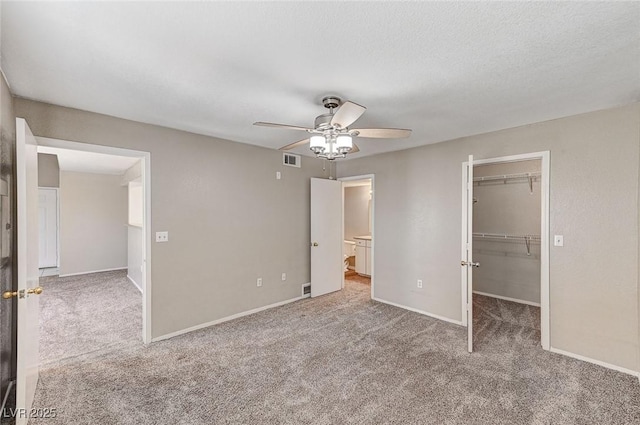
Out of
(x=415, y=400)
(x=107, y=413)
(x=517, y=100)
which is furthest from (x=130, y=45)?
(x=415, y=400)

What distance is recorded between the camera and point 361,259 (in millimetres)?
6355

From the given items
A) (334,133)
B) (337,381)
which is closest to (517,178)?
(334,133)

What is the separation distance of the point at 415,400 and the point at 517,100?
262 cm

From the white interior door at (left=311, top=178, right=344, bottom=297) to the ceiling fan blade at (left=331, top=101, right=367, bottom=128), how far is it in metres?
2.64

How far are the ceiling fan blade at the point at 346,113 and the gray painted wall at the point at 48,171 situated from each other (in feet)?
22.4

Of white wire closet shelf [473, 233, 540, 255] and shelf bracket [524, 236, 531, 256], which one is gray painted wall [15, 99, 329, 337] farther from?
shelf bracket [524, 236, 531, 256]

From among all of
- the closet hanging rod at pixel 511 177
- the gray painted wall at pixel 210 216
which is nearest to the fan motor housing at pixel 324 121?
the gray painted wall at pixel 210 216

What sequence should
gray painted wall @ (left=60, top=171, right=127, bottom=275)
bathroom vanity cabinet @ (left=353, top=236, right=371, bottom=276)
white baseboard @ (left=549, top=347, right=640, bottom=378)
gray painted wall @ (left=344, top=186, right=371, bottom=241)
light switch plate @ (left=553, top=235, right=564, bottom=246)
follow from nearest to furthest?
white baseboard @ (left=549, top=347, right=640, bottom=378) < light switch plate @ (left=553, top=235, right=564, bottom=246) < bathroom vanity cabinet @ (left=353, top=236, right=371, bottom=276) < gray painted wall @ (left=60, top=171, right=127, bottom=275) < gray painted wall @ (left=344, top=186, right=371, bottom=241)

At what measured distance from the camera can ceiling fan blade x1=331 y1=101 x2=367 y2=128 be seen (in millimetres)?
1893

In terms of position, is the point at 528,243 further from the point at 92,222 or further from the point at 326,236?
the point at 92,222

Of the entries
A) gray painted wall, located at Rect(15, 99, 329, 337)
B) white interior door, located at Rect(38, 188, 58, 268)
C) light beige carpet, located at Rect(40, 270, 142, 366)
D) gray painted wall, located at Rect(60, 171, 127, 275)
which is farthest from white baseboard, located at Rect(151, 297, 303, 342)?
white interior door, located at Rect(38, 188, 58, 268)

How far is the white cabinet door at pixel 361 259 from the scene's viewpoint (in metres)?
6.30

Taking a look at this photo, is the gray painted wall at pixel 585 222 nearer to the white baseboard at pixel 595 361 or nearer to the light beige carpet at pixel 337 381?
the white baseboard at pixel 595 361

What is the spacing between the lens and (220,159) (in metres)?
3.76
